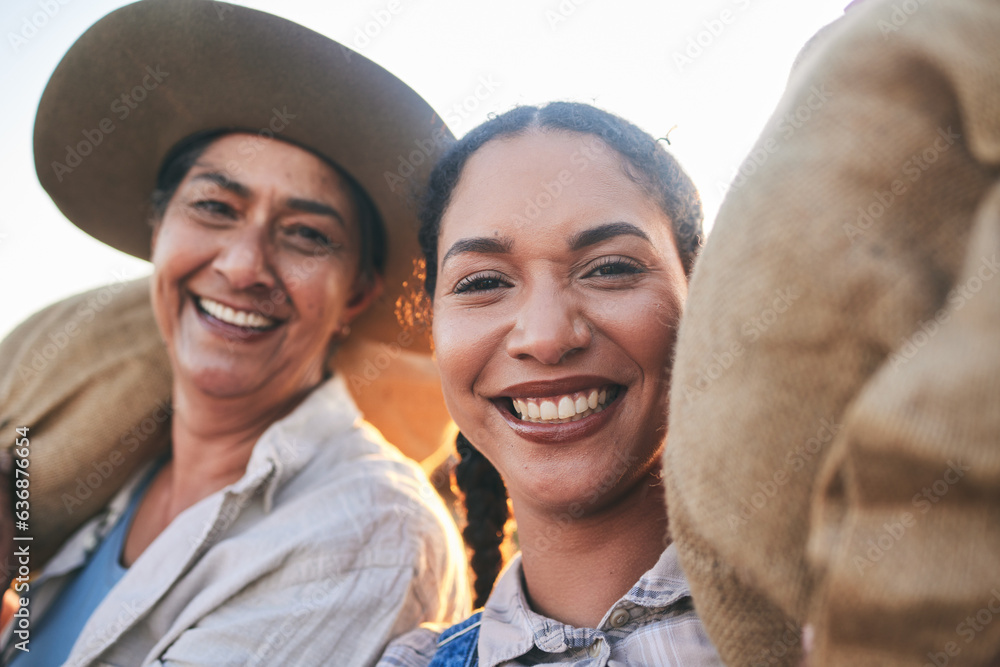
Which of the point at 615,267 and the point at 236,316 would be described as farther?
the point at 236,316

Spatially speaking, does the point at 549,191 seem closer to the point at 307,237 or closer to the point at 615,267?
the point at 615,267

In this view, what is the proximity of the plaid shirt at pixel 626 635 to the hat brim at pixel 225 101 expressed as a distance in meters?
1.38

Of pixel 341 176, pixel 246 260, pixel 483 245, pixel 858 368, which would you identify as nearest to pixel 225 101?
pixel 341 176

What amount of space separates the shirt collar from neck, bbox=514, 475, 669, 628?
0.07 meters

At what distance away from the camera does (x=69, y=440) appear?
247 centimetres

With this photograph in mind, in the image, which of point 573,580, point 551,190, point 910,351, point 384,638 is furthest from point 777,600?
point 384,638

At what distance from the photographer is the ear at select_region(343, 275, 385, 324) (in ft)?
8.26

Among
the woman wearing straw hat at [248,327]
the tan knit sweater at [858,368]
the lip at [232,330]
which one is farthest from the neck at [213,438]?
the tan knit sweater at [858,368]

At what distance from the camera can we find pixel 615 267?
4.63 ft

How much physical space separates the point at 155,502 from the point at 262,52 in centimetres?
159

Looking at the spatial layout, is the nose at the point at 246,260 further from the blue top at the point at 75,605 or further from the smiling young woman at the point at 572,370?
the blue top at the point at 75,605

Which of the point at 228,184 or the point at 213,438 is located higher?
the point at 228,184

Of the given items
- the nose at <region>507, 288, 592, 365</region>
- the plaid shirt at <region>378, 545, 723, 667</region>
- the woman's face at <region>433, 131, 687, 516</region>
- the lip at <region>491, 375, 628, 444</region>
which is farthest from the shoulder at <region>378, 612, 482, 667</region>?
the nose at <region>507, 288, 592, 365</region>

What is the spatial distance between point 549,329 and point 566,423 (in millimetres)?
197
